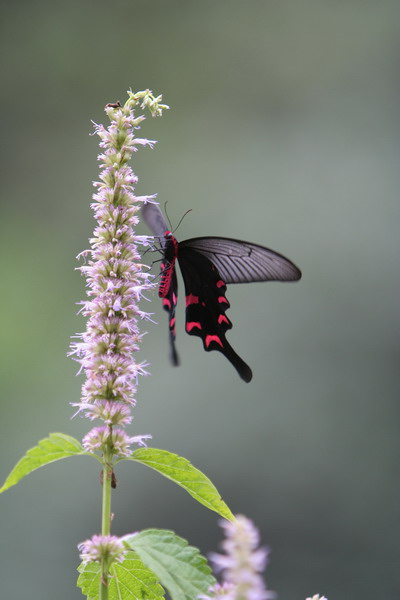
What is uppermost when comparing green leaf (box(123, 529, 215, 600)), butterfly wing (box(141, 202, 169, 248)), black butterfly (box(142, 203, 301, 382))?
butterfly wing (box(141, 202, 169, 248))

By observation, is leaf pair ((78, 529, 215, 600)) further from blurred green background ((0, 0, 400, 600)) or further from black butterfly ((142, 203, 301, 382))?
blurred green background ((0, 0, 400, 600))

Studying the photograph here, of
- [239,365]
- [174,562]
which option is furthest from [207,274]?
[174,562]

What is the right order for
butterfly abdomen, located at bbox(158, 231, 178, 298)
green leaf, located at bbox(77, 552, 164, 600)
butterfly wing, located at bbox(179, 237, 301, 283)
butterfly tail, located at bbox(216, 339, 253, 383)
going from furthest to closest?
butterfly abdomen, located at bbox(158, 231, 178, 298), butterfly tail, located at bbox(216, 339, 253, 383), butterfly wing, located at bbox(179, 237, 301, 283), green leaf, located at bbox(77, 552, 164, 600)

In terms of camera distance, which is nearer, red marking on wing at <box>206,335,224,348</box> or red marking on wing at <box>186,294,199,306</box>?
red marking on wing at <box>206,335,224,348</box>

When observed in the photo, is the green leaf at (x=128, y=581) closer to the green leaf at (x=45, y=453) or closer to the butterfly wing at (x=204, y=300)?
the green leaf at (x=45, y=453)

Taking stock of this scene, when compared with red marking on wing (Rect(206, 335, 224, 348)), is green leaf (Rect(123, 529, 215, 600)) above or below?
below

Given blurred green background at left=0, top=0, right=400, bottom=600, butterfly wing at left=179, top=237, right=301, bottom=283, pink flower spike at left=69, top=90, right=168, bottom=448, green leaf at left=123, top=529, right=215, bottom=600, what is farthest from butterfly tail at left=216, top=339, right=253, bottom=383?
blurred green background at left=0, top=0, right=400, bottom=600

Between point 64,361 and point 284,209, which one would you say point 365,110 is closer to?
point 284,209

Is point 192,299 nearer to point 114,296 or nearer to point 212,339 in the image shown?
point 212,339
